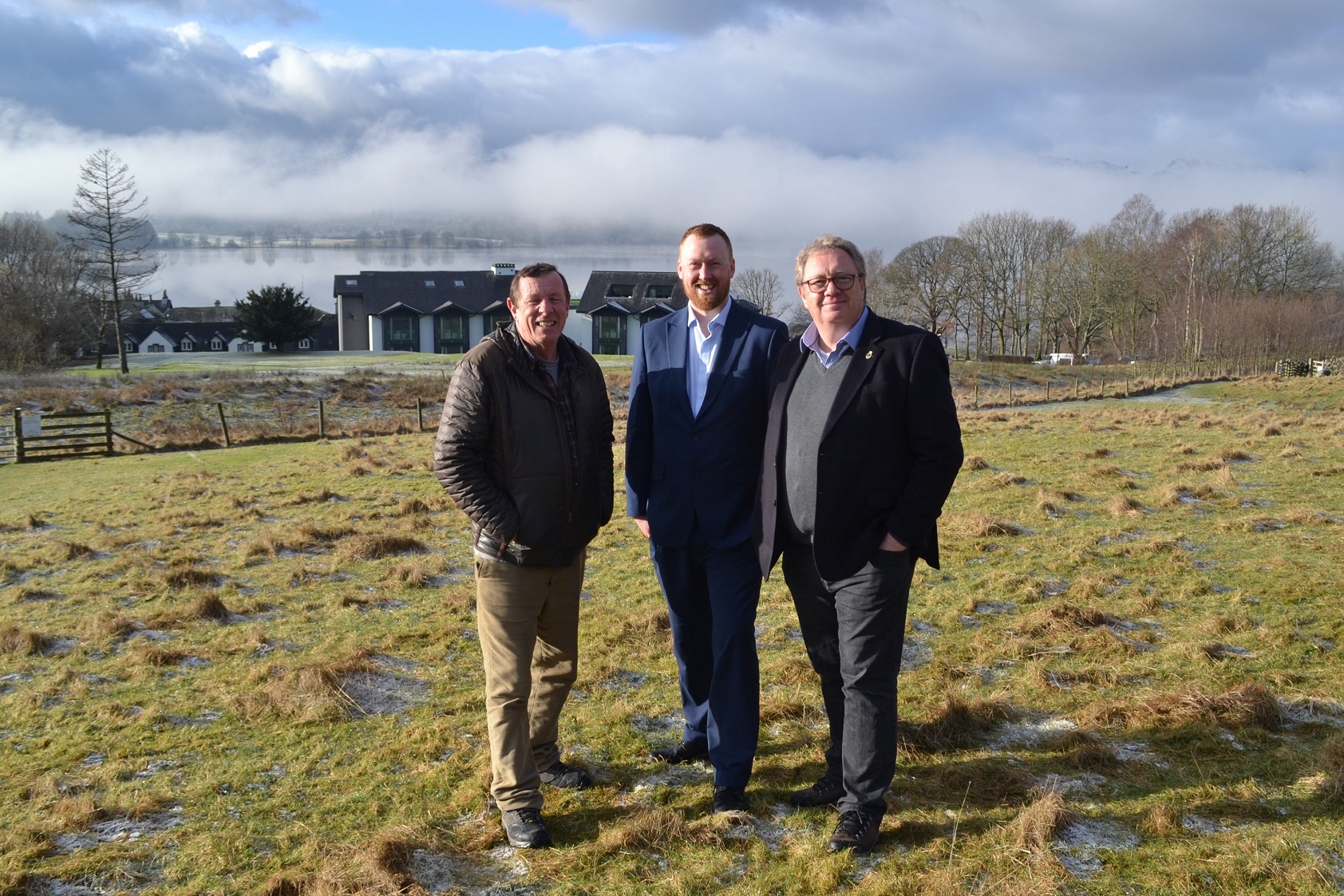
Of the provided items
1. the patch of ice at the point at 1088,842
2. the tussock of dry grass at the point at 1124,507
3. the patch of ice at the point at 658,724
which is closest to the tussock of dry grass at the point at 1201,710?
the patch of ice at the point at 1088,842

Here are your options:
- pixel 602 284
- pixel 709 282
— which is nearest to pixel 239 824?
pixel 709 282

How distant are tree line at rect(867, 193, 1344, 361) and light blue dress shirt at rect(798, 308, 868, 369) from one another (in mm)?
60662

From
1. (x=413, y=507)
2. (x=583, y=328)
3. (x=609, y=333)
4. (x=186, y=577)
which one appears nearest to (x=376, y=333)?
(x=583, y=328)

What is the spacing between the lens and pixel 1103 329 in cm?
6850

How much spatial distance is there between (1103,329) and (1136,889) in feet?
240

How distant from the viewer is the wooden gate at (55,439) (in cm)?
2278

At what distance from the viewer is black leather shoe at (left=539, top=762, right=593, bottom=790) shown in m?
4.09

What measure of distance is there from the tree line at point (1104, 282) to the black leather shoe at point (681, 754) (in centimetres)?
6058

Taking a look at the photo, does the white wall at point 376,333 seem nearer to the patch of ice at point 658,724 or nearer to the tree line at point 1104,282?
the tree line at point 1104,282

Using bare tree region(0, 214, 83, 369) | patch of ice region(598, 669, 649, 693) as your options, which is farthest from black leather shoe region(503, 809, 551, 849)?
bare tree region(0, 214, 83, 369)

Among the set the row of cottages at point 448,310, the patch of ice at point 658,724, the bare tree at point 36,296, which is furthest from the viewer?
the row of cottages at point 448,310

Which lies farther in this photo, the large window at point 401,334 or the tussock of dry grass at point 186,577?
the large window at point 401,334

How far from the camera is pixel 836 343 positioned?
3.64 meters

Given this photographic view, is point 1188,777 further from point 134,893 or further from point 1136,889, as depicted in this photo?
point 134,893
